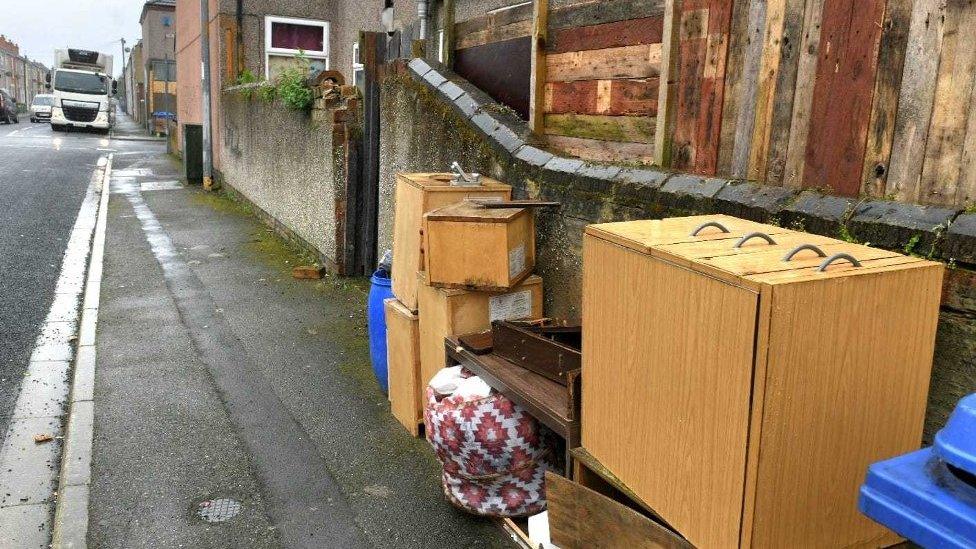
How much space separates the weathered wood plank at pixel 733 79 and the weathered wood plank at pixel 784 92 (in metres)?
0.21

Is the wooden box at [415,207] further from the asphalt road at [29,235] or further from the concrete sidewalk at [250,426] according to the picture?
the asphalt road at [29,235]

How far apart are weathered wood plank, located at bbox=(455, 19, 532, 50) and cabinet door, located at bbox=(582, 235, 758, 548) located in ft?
10.3

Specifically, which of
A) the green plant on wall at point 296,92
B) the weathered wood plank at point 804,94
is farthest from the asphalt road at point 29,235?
the weathered wood plank at point 804,94

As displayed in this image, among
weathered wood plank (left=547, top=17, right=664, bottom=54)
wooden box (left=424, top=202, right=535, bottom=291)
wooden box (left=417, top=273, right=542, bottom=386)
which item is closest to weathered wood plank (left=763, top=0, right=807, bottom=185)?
weathered wood plank (left=547, top=17, right=664, bottom=54)

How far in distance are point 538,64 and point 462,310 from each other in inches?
77.3

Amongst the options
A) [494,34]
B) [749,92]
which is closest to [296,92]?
[494,34]

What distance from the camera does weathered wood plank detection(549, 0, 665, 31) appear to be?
409cm

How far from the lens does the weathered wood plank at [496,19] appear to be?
5340 mm

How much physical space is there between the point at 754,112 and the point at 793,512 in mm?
1909

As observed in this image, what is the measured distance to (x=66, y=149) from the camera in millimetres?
25703

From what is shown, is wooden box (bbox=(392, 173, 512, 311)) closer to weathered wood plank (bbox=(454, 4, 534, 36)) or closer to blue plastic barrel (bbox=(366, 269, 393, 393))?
blue plastic barrel (bbox=(366, 269, 393, 393))

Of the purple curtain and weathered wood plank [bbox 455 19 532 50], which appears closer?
weathered wood plank [bbox 455 19 532 50]

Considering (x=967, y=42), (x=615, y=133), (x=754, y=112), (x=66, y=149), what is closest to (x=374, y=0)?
(x=615, y=133)

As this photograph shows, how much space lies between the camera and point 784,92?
10.5ft
